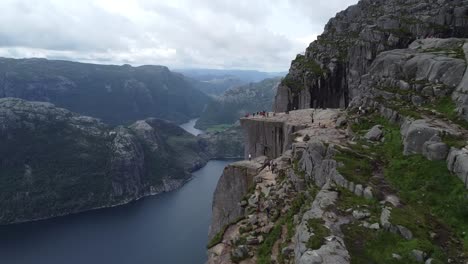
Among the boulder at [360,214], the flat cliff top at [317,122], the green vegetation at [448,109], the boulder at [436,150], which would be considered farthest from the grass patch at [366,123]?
the boulder at [360,214]

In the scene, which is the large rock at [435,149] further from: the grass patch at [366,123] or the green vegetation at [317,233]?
the green vegetation at [317,233]

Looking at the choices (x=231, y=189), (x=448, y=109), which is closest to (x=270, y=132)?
(x=231, y=189)

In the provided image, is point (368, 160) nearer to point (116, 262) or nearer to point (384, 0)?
point (384, 0)

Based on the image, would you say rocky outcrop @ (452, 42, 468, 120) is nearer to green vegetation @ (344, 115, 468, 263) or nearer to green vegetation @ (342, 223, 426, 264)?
green vegetation @ (344, 115, 468, 263)

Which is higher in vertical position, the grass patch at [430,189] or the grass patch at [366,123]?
the grass patch at [366,123]

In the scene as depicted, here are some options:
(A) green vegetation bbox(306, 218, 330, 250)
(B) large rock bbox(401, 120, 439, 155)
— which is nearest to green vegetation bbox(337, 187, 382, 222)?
(A) green vegetation bbox(306, 218, 330, 250)

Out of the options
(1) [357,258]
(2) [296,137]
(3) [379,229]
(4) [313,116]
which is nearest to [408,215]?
(3) [379,229]
